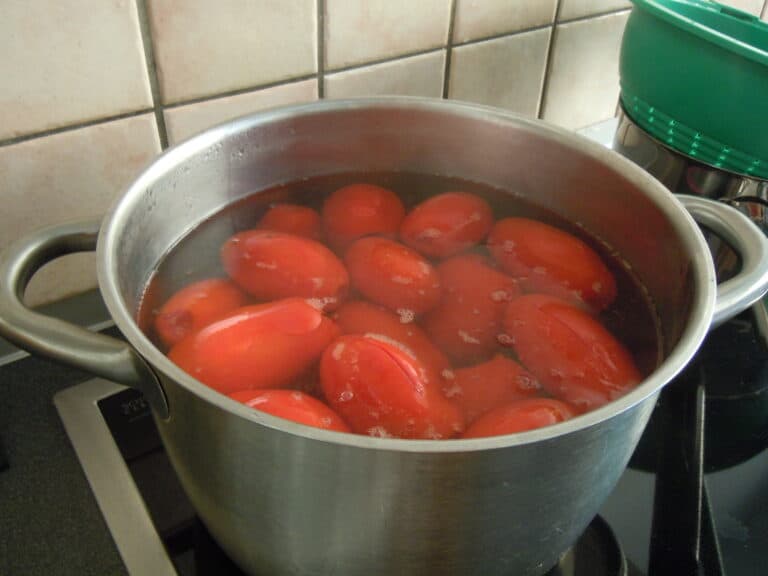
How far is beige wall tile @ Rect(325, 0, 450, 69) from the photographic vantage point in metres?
0.53

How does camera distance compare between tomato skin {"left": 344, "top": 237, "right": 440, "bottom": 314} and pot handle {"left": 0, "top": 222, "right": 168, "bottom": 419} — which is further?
tomato skin {"left": 344, "top": 237, "right": 440, "bottom": 314}

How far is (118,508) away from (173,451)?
106 mm

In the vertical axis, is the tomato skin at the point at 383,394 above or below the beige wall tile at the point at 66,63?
below

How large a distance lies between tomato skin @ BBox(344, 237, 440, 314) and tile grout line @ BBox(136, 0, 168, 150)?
0.16m

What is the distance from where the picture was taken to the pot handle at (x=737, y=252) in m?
0.35

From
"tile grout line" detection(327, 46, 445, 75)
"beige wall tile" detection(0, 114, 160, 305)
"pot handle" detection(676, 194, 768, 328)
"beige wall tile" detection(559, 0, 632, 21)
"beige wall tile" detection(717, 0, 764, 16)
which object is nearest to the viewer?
"pot handle" detection(676, 194, 768, 328)

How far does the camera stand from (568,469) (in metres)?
0.28

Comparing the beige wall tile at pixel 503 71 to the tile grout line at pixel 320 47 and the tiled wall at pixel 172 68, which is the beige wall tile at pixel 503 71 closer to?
the tiled wall at pixel 172 68

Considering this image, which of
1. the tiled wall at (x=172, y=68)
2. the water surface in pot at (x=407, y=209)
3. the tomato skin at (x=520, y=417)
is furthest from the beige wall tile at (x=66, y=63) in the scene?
the tomato skin at (x=520, y=417)

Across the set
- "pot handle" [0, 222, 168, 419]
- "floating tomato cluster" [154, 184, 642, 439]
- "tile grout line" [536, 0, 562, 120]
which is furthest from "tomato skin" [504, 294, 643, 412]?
"tile grout line" [536, 0, 562, 120]

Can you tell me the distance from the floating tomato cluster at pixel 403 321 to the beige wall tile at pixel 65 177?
10 cm

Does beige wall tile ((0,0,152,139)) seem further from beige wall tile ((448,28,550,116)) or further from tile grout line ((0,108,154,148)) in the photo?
beige wall tile ((448,28,550,116))

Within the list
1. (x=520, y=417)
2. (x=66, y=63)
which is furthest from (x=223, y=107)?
(x=520, y=417)

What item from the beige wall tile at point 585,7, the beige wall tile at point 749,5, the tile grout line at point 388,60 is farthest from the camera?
the beige wall tile at point 749,5
